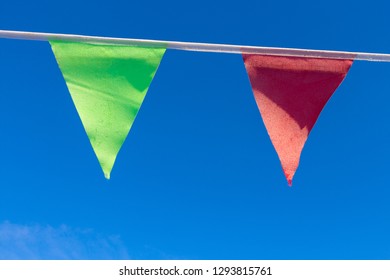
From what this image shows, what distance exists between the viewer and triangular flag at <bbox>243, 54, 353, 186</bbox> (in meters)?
2.82

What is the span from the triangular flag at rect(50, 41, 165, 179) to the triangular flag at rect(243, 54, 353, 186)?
0.60 meters

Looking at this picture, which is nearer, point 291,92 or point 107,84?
point 107,84

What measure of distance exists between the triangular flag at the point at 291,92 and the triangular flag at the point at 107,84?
598 millimetres

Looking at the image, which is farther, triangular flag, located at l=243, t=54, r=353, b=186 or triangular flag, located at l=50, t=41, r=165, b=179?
triangular flag, located at l=243, t=54, r=353, b=186

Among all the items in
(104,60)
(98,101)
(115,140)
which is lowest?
(115,140)

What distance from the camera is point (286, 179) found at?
9.11 ft

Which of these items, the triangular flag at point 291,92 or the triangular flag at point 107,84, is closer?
the triangular flag at point 107,84

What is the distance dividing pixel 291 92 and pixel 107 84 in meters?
1.04

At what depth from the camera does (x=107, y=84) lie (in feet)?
9.07

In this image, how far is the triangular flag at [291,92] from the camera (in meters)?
2.82

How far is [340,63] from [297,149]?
538mm

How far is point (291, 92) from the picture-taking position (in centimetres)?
288
